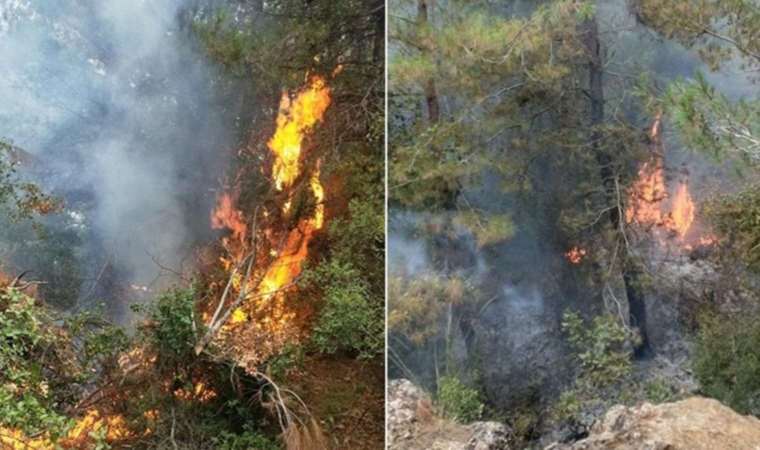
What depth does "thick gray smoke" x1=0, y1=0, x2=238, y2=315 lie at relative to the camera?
13.1 ft

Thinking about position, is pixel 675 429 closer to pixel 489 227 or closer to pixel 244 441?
pixel 489 227

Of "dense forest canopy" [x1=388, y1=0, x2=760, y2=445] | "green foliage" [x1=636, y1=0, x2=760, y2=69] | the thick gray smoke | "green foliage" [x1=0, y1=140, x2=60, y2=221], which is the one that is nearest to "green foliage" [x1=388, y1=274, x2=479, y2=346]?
"dense forest canopy" [x1=388, y1=0, x2=760, y2=445]

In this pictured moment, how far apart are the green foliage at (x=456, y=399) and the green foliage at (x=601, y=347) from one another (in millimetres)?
529

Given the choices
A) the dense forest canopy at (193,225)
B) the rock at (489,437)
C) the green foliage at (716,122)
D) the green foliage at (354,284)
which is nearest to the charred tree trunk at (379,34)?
the dense forest canopy at (193,225)

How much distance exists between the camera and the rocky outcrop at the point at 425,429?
4.06 m

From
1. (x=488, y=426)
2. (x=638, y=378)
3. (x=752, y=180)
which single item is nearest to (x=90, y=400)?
(x=488, y=426)

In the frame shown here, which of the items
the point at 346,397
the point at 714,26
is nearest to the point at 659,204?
the point at 714,26

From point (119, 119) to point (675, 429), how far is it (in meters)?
2.97

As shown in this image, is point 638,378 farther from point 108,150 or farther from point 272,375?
point 108,150

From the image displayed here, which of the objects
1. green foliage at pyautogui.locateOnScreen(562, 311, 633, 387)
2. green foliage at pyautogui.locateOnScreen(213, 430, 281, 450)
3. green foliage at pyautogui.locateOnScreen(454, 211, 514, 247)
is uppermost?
green foliage at pyautogui.locateOnScreen(454, 211, 514, 247)

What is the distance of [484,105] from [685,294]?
1.31m

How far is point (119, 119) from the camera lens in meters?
4.09

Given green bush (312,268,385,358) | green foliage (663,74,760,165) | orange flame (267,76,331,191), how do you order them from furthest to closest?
orange flame (267,76,331,191) < green bush (312,268,385,358) < green foliage (663,74,760,165)

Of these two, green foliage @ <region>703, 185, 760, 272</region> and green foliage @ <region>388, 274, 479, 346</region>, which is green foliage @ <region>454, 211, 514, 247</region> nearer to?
green foliage @ <region>388, 274, 479, 346</region>
